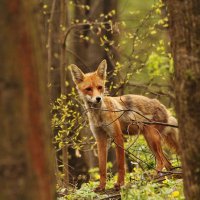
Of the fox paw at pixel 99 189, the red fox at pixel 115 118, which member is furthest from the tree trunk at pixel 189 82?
the fox paw at pixel 99 189

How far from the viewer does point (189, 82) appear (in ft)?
18.0

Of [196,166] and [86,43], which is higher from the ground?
[86,43]

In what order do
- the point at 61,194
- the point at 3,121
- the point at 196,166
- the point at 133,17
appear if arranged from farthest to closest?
1. the point at 133,17
2. the point at 61,194
3. the point at 196,166
4. the point at 3,121

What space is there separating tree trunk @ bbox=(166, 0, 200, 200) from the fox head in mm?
5118

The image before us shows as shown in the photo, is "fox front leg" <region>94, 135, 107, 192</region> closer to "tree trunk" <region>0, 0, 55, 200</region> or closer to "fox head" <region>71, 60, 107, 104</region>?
"fox head" <region>71, 60, 107, 104</region>

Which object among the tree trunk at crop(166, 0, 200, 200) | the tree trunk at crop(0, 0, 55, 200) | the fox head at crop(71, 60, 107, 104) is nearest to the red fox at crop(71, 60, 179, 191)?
the fox head at crop(71, 60, 107, 104)

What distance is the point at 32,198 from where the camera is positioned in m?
4.18

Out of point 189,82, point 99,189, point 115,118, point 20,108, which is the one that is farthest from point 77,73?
point 20,108

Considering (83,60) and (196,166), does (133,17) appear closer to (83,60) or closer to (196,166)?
(83,60)

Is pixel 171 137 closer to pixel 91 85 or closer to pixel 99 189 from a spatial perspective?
pixel 91 85

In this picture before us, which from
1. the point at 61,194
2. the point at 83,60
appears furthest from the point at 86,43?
the point at 61,194

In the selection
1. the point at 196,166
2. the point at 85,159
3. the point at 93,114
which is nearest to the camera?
the point at 196,166

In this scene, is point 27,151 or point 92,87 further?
point 92,87

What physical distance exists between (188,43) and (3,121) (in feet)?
7.35
